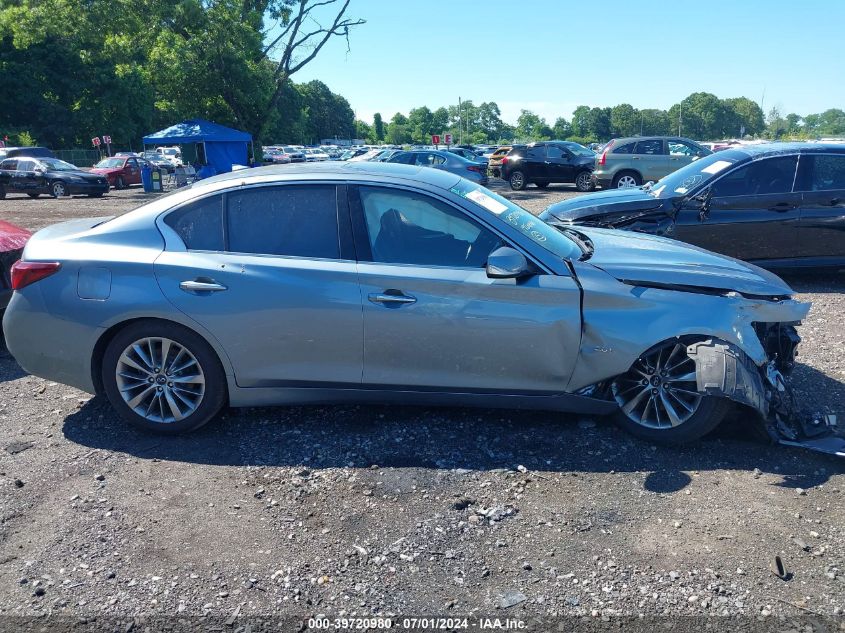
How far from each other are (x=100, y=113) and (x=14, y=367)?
172 ft

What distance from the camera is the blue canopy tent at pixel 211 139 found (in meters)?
25.0

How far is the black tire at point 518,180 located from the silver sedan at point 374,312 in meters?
20.2

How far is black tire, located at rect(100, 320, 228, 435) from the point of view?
4.19m

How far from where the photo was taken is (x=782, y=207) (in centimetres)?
788

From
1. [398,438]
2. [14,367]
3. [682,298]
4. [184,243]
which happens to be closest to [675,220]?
[682,298]

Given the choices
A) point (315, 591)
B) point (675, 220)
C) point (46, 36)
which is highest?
point (46, 36)

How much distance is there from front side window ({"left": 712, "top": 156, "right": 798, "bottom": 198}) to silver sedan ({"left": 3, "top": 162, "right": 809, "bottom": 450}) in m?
4.01

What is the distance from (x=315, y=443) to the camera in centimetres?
426

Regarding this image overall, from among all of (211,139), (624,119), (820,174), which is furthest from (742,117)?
(820,174)

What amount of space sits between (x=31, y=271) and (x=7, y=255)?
2268 mm

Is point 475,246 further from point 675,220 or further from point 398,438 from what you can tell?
point 675,220

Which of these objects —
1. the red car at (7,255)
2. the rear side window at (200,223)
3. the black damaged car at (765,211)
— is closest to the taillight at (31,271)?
the rear side window at (200,223)

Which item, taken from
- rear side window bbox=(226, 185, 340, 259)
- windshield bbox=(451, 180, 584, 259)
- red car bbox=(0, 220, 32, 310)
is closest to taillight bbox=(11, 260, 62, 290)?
rear side window bbox=(226, 185, 340, 259)

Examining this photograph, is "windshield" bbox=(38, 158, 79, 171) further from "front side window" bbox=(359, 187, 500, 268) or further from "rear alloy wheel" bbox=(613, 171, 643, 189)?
"front side window" bbox=(359, 187, 500, 268)
